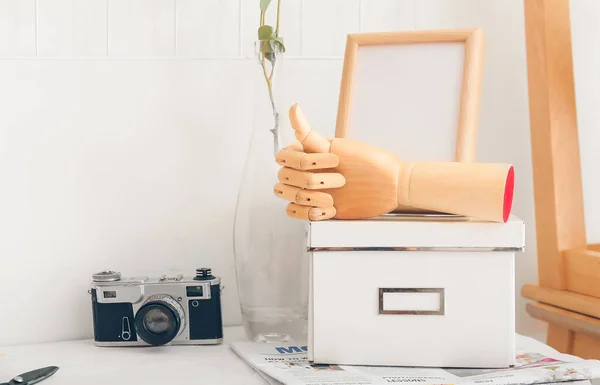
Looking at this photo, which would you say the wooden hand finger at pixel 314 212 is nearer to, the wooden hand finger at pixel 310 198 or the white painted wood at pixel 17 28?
the wooden hand finger at pixel 310 198

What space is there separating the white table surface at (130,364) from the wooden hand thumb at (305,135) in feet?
0.91

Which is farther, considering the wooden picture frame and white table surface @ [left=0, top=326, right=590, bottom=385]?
the wooden picture frame

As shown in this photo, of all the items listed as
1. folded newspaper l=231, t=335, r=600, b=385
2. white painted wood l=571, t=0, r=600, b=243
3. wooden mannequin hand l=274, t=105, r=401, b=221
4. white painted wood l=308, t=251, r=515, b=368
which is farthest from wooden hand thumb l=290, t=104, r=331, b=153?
white painted wood l=571, t=0, r=600, b=243

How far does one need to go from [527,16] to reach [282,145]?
1.58ft

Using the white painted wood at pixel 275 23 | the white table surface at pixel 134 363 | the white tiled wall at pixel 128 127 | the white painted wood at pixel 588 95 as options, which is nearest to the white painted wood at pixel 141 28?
the white tiled wall at pixel 128 127

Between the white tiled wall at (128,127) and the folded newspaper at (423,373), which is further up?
the white tiled wall at (128,127)

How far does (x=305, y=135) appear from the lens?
0.78m

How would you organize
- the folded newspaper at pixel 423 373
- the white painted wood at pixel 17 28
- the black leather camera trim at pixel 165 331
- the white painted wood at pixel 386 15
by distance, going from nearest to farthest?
the folded newspaper at pixel 423 373 < the black leather camera trim at pixel 165 331 < the white painted wood at pixel 17 28 < the white painted wood at pixel 386 15

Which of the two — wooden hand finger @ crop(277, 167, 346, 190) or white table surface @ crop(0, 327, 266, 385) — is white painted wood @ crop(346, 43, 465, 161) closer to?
wooden hand finger @ crop(277, 167, 346, 190)

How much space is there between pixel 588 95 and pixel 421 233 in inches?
23.5

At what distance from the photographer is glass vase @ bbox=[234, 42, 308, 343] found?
0.92 metres

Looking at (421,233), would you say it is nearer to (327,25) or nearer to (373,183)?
(373,183)

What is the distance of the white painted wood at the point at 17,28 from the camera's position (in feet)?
3.28

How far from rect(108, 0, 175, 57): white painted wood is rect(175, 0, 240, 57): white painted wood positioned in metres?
0.02
